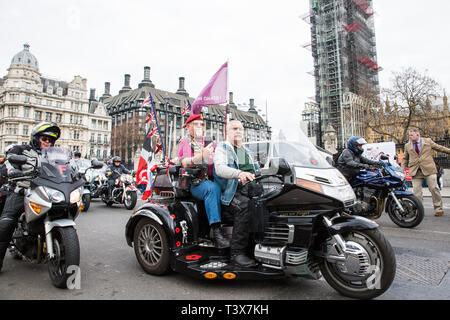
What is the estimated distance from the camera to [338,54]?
5269cm

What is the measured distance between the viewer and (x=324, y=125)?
57.4 m

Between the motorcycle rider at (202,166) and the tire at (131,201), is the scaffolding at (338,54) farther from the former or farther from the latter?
the motorcycle rider at (202,166)

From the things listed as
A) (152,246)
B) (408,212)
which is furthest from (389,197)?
(152,246)

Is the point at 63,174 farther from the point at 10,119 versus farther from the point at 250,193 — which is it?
the point at 10,119

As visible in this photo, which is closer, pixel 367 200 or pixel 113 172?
pixel 367 200

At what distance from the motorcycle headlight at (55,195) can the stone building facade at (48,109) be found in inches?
2650

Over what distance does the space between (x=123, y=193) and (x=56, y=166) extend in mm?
6627

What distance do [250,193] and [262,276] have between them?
76 centimetres

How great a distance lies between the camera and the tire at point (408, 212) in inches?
210

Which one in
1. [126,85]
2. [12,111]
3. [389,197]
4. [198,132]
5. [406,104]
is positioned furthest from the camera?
[126,85]

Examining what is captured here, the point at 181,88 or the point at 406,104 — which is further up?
the point at 181,88

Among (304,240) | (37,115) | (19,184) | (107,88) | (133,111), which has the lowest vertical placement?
(304,240)

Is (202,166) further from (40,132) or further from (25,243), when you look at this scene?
(25,243)

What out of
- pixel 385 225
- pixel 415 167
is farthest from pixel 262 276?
pixel 415 167
